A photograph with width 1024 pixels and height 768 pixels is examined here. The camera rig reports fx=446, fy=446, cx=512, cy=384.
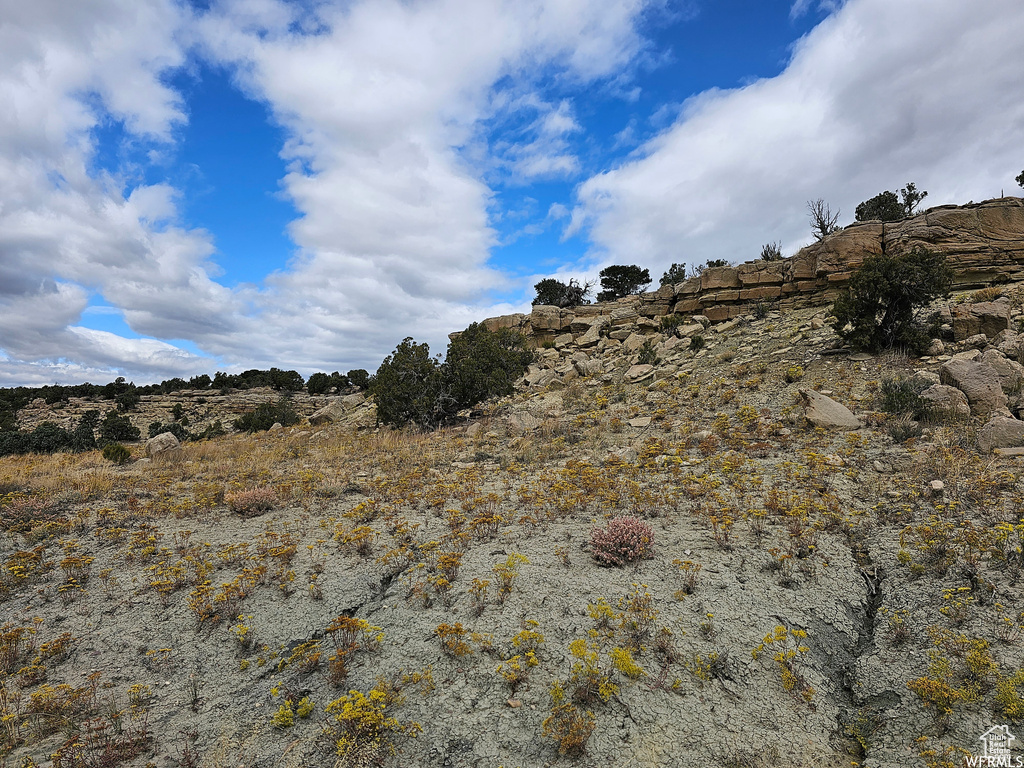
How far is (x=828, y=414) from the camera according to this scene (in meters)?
9.55

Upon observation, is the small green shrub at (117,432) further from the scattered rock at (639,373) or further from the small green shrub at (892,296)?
the small green shrub at (892,296)

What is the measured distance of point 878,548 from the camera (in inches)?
211

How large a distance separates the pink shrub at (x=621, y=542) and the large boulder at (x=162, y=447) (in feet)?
47.4

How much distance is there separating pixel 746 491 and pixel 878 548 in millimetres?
2048

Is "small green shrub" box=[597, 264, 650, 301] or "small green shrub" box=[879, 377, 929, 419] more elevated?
"small green shrub" box=[597, 264, 650, 301]

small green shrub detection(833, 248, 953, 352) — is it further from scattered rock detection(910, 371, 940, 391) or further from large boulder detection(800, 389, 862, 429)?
large boulder detection(800, 389, 862, 429)

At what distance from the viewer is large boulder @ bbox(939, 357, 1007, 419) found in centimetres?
827

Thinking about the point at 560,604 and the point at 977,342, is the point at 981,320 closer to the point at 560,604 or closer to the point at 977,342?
the point at 977,342

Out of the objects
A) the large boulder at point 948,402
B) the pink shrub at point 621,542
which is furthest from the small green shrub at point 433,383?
the large boulder at point 948,402

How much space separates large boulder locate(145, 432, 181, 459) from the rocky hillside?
368 cm

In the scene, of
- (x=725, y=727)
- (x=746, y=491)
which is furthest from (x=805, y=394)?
(x=725, y=727)

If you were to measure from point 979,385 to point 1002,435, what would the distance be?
6.69 feet

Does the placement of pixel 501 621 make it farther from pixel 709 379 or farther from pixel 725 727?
pixel 709 379

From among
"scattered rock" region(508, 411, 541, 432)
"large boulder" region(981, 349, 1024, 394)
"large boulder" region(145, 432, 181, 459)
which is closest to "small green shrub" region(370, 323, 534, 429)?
"scattered rock" region(508, 411, 541, 432)
